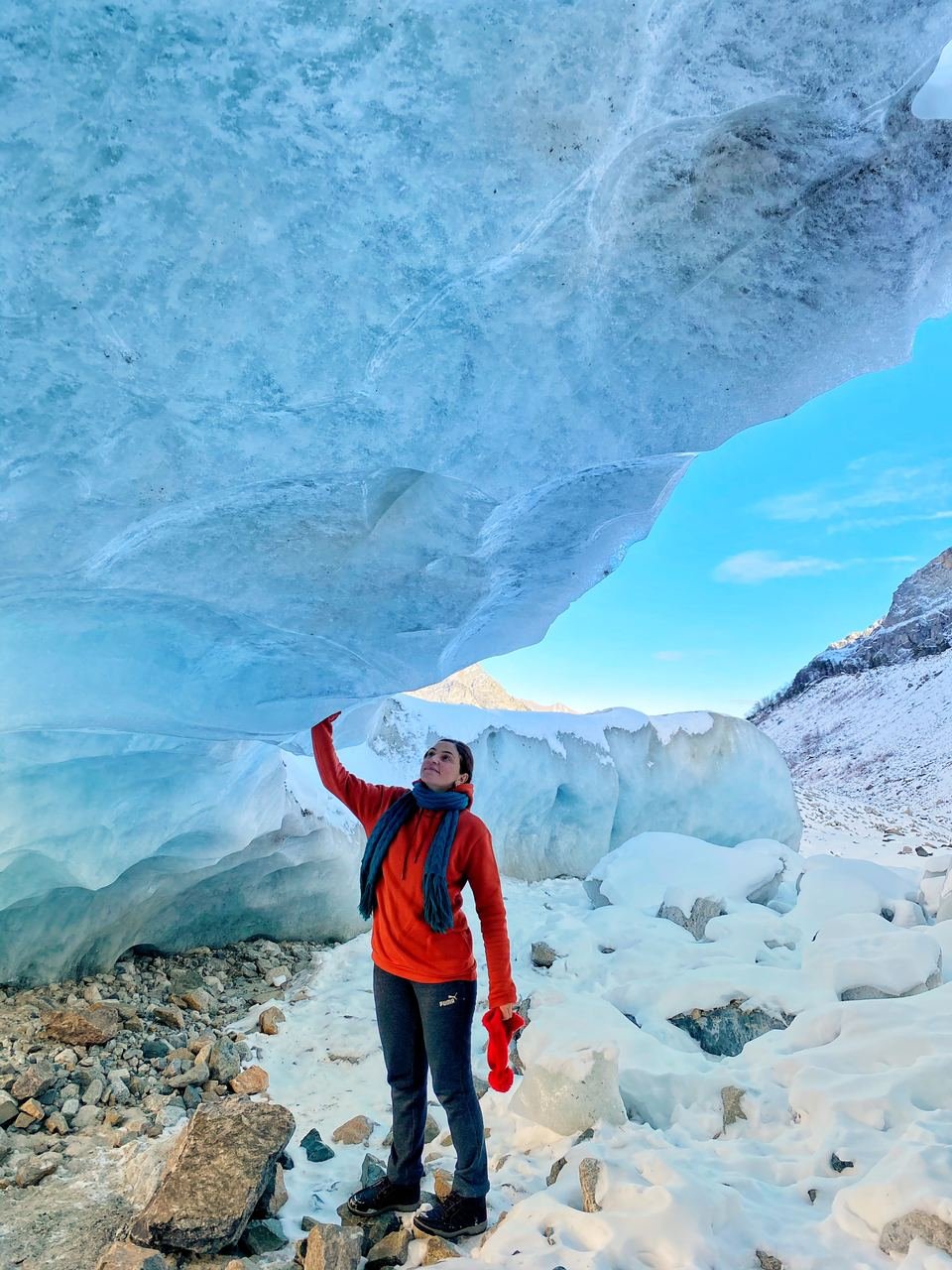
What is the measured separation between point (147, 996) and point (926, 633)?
166 ft

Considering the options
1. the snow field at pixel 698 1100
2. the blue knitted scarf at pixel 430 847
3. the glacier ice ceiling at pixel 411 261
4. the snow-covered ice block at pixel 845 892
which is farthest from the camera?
the snow-covered ice block at pixel 845 892

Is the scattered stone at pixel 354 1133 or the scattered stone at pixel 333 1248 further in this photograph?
the scattered stone at pixel 354 1133

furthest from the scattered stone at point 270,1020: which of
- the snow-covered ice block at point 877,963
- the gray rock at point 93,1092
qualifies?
the snow-covered ice block at point 877,963

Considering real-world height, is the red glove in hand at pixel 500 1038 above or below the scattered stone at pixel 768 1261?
above

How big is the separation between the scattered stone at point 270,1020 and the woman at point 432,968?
2.03 m

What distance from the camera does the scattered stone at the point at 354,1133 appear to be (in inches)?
120

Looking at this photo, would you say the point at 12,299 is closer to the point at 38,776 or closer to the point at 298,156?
the point at 298,156

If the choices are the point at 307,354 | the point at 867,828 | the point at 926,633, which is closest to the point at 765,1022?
the point at 307,354

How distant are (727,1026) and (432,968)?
2285mm

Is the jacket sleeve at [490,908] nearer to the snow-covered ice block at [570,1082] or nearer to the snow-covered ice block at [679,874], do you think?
the snow-covered ice block at [570,1082]

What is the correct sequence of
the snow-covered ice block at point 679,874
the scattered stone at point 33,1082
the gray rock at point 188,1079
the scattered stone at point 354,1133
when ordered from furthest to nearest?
1. the snow-covered ice block at point 679,874
2. the gray rock at point 188,1079
3. the scattered stone at point 33,1082
4. the scattered stone at point 354,1133

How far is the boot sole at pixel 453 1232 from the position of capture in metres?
2.23

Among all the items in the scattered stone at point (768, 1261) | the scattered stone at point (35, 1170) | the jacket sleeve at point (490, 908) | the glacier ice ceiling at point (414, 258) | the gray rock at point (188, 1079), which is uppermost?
the glacier ice ceiling at point (414, 258)

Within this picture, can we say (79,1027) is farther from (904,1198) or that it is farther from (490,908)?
(904,1198)
